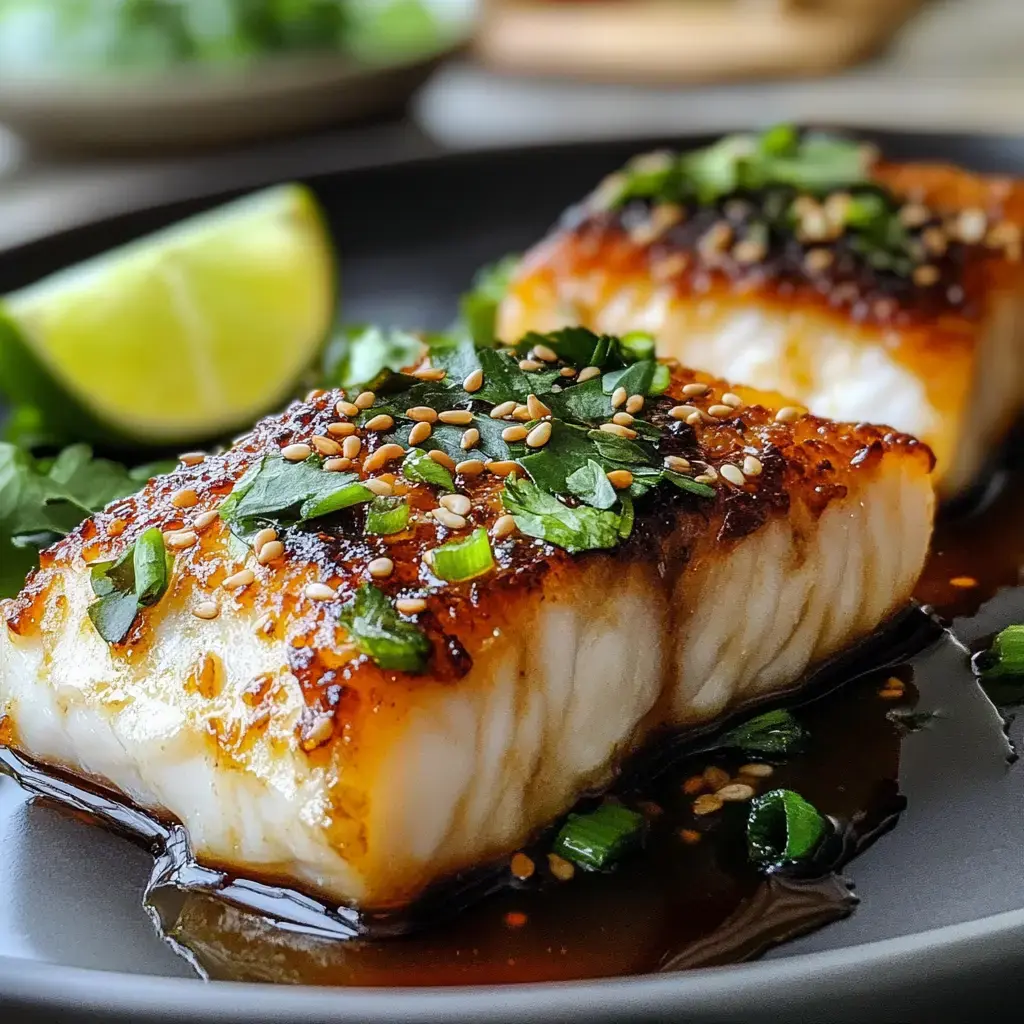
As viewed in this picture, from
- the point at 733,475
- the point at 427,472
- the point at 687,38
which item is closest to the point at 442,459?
the point at 427,472

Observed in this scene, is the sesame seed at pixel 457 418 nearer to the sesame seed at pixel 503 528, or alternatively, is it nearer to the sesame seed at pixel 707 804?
the sesame seed at pixel 503 528

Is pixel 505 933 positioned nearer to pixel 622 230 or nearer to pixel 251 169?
pixel 622 230

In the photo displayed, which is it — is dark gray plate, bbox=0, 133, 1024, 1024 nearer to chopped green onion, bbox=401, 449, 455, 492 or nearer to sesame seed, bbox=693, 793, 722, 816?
sesame seed, bbox=693, 793, 722, 816

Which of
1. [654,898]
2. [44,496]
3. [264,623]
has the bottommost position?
[654,898]

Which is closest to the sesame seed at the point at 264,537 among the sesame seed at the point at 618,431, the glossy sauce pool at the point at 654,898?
the glossy sauce pool at the point at 654,898

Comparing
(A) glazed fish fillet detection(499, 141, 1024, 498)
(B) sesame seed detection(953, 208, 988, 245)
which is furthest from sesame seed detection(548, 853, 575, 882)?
(B) sesame seed detection(953, 208, 988, 245)

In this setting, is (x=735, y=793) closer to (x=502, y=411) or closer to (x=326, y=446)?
(x=502, y=411)
